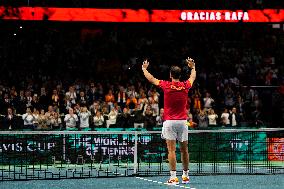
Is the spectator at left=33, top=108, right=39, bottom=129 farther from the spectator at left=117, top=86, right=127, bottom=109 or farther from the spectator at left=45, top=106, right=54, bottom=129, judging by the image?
the spectator at left=117, top=86, right=127, bottom=109

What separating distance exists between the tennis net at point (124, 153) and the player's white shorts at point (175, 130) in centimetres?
313

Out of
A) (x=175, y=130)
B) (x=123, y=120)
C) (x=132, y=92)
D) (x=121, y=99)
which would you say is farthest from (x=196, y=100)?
(x=175, y=130)

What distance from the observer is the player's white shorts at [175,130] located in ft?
45.9

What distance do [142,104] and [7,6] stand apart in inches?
338

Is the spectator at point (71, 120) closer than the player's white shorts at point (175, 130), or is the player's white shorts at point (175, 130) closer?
the player's white shorts at point (175, 130)

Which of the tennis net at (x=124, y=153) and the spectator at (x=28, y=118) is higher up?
the spectator at (x=28, y=118)

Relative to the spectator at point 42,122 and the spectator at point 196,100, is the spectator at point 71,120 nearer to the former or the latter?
the spectator at point 42,122

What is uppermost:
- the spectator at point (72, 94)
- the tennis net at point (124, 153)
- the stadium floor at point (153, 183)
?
the spectator at point (72, 94)

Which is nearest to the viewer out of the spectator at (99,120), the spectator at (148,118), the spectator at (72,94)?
the spectator at (99,120)

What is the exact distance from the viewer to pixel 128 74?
34.3 metres

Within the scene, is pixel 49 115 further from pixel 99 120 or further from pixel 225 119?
pixel 225 119

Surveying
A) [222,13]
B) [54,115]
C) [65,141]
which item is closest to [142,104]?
[54,115]

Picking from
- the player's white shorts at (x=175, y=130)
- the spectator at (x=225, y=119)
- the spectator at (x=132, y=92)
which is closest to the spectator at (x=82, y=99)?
the spectator at (x=132, y=92)

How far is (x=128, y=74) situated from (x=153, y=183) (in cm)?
1974
